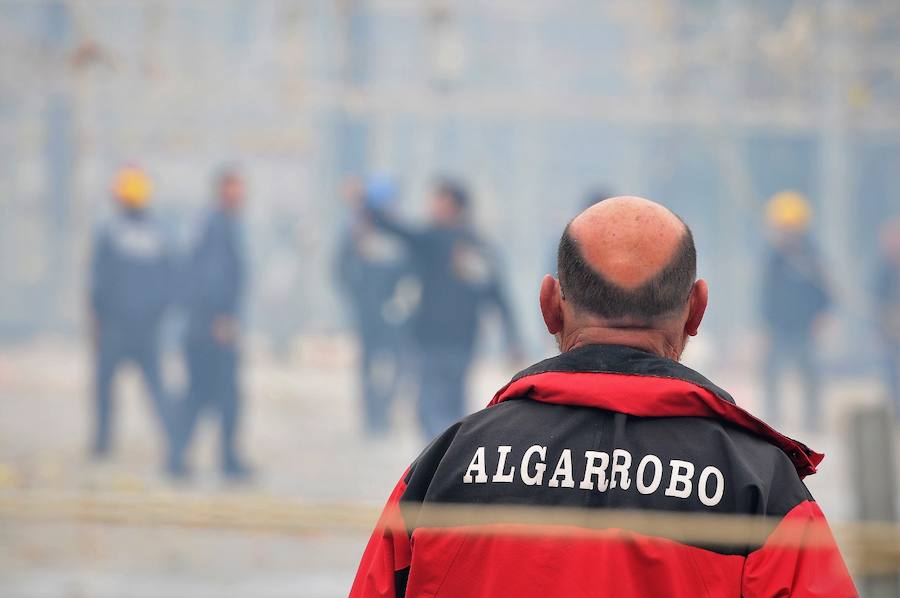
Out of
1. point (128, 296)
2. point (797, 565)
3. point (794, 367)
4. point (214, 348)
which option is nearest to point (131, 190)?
point (128, 296)

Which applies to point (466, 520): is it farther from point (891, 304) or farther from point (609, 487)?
point (891, 304)

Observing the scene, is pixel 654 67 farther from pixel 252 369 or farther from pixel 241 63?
pixel 252 369

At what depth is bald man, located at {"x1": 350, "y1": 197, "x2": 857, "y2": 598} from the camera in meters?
1.12

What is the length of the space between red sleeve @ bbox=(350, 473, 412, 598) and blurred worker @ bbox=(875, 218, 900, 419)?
763 cm

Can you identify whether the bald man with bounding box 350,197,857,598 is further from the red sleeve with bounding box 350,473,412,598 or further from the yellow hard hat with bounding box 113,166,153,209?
the yellow hard hat with bounding box 113,166,153,209

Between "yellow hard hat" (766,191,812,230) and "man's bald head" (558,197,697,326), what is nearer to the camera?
"man's bald head" (558,197,697,326)

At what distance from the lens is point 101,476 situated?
22.7ft

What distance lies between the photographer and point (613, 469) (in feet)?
3.77

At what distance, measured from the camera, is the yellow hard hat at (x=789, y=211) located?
27.2 ft

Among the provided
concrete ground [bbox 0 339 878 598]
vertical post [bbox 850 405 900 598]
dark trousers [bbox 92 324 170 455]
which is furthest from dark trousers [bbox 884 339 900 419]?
vertical post [bbox 850 405 900 598]

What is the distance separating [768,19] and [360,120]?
2.77 meters

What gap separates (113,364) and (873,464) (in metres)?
5.60

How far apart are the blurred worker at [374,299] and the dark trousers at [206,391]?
2.64 feet

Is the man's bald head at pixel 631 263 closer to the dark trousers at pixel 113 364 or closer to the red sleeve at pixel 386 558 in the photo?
the red sleeve at pixel 386 558
